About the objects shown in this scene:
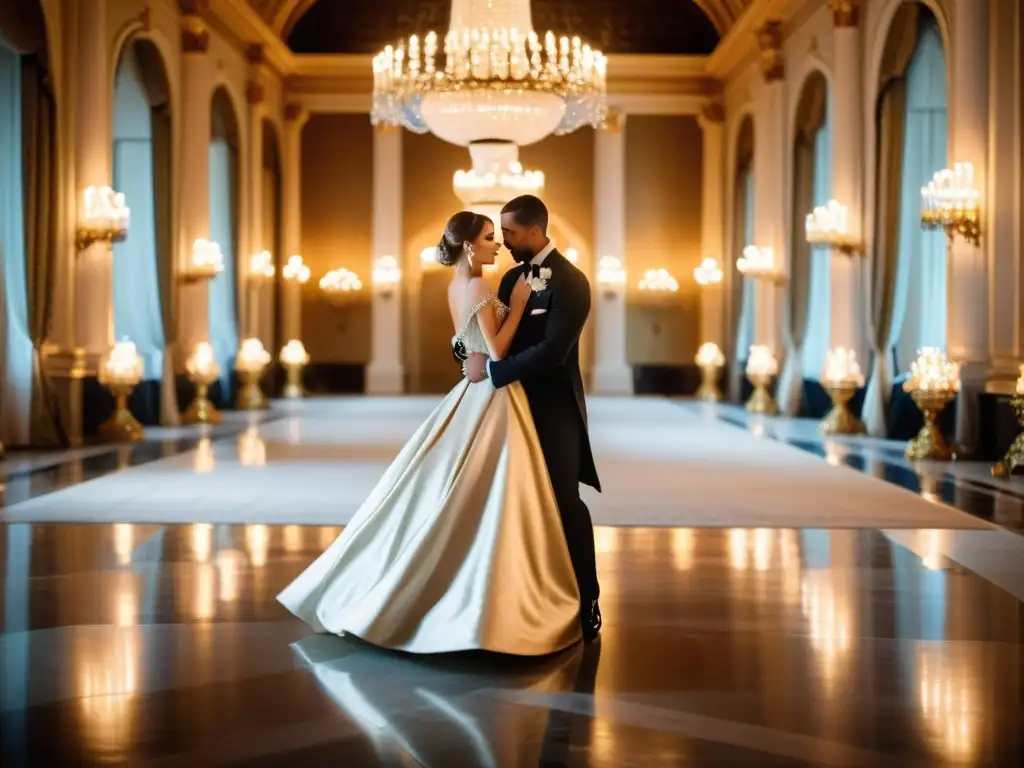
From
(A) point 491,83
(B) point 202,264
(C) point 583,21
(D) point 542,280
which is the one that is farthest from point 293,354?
(D) point 542,280

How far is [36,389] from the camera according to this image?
10.8 metres

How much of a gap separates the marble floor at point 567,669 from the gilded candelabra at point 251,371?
36.1 feet

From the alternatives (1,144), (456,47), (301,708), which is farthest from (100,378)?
(301,708)

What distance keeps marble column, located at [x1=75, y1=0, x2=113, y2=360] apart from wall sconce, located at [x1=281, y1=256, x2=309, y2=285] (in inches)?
327

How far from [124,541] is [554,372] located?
107 inches

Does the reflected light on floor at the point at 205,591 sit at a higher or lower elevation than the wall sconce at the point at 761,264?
lower

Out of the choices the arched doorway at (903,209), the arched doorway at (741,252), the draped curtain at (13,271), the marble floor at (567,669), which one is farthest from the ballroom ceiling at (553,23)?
the marble floor at (567,669)

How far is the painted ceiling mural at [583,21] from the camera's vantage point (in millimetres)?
21062

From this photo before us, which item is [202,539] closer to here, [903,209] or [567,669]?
[567,669]

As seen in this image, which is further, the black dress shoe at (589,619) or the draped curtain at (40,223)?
the draped curtain at (40,223)

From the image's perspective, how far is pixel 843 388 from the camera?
1279cm

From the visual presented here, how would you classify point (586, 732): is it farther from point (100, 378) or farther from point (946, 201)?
point (100, 378)

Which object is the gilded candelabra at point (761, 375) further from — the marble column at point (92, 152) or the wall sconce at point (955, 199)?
the marble column at point (92, 152)

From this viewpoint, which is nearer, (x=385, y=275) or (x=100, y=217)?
(x=100, y=217)
